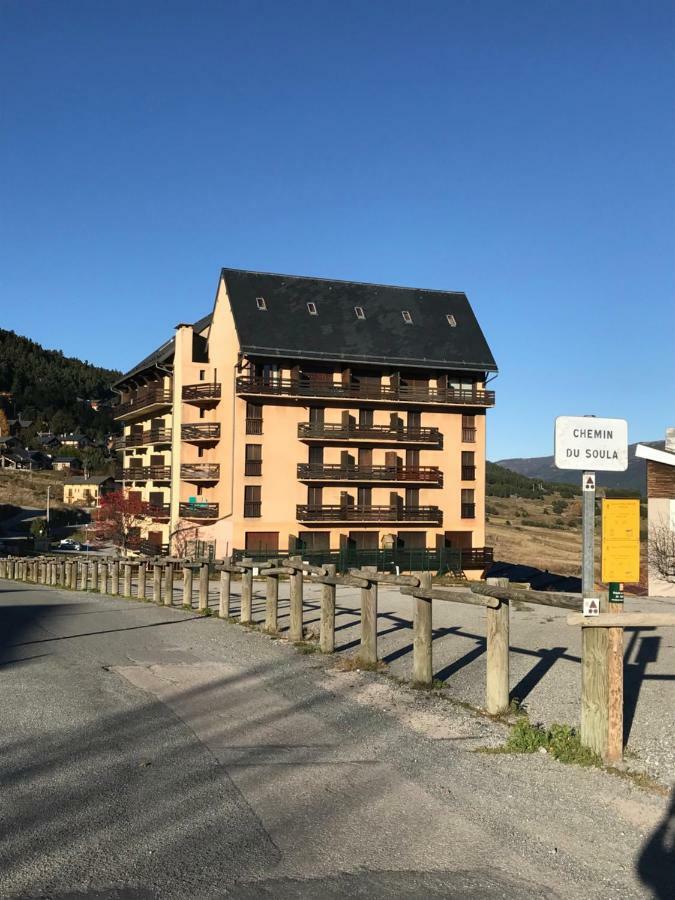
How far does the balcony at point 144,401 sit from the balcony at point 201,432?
412 cm

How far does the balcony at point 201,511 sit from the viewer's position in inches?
1716

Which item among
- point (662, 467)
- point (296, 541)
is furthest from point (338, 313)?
point (662, 467)

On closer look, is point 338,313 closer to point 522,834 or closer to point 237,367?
point 237,367

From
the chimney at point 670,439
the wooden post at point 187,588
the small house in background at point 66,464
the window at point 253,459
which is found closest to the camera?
the wooden post at point 187,588

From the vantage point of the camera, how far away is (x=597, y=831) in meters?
4.89

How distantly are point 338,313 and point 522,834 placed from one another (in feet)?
145

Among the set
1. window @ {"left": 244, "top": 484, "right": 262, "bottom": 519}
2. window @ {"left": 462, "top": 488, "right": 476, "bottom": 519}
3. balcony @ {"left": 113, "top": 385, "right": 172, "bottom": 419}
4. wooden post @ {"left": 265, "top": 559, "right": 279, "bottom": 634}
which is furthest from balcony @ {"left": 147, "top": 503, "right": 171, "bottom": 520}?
wooden post @ {"left": 265, "top": 559, "right": 279, "bottom": 634}

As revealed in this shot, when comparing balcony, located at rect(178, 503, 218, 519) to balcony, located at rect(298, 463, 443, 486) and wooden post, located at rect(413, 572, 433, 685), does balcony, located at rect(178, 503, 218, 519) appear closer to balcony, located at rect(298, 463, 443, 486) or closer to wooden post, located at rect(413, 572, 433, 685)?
balcony, located at rect(298, 463, 443, 486)

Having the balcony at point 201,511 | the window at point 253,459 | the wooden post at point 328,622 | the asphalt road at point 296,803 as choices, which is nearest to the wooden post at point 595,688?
the asphalt road at point 296,803

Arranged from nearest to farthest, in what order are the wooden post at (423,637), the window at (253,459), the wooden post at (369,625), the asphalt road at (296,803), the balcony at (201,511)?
the asphalt road at (296,803) < the wooden post at (423,637) < the wooden post at (369,625) < the window at (253,459) < the balcony at (201,511)

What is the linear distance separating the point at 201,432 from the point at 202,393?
7.51ft


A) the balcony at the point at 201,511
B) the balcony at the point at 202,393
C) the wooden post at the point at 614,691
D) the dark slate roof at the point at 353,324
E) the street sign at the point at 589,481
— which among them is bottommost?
the wooden post at the point at 614,691

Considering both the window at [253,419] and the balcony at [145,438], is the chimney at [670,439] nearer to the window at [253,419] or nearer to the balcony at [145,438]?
the window at [253,419]

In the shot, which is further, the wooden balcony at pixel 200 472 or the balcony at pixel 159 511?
the balcony at pixel 159 511
